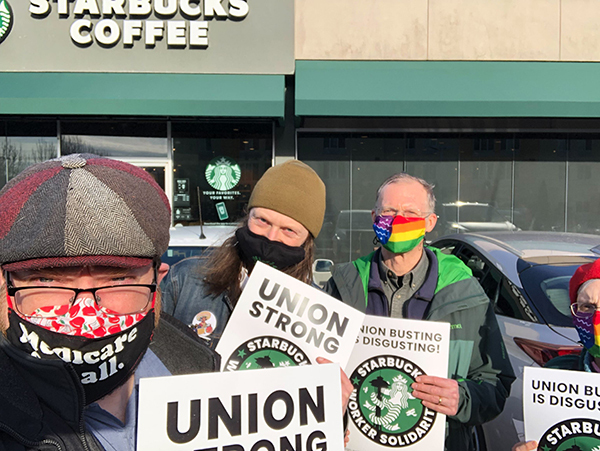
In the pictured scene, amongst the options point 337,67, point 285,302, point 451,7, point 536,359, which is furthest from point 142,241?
point 451,7

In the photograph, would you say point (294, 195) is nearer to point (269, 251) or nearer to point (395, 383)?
point (269, 251)

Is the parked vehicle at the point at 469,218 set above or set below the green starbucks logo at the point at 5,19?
below

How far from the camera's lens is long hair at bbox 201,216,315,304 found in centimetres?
240

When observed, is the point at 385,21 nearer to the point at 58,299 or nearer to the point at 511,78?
the point at 511,78

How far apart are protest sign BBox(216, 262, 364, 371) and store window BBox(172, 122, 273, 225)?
826 cm

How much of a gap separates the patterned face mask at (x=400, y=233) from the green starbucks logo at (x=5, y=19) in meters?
9.84

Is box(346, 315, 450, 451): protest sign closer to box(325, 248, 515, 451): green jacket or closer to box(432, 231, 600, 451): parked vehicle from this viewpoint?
box(325, 248, 515, 451): green jacket

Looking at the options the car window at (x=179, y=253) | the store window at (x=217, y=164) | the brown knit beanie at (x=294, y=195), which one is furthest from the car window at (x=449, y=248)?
the store window at (x=217, y=164)

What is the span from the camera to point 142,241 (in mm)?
1214

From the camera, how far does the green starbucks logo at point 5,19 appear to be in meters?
9.47

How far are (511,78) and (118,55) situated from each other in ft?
24.7

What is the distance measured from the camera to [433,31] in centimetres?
966

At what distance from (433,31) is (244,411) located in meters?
9.70

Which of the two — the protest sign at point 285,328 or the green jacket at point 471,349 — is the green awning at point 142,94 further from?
the protest sign at point 285,328
